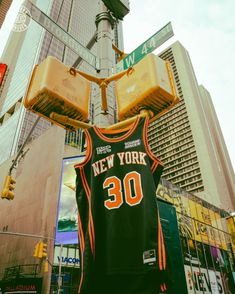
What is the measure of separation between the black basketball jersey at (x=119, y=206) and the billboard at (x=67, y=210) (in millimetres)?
16237

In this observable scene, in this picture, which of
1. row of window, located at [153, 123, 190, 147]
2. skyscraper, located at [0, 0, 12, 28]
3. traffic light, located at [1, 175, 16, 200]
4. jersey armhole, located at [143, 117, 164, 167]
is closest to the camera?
jersey armhole, located at [143, 117, 164, 167]

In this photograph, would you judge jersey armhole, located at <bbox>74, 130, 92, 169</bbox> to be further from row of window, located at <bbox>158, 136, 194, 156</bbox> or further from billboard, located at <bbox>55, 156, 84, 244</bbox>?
row of window, located at <bbox>158, 136, 194, 156</bbox>

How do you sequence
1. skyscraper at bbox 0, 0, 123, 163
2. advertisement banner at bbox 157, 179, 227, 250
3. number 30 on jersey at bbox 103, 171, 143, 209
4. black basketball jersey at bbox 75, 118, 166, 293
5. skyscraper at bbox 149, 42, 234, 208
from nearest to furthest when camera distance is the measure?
black basketball jersey at bbox 75, 118, 166, 293, number 30 on jersey at bbox 103, 171, 143, 209, advertisement banner at bbox 157, 179, 227, 250, skyscraper at bbox 0, 0, 123, 163, skyscraper at bbox 149, 42, 234, 208

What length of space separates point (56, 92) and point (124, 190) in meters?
1.11

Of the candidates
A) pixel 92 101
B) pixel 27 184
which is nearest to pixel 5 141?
pixel 27 184

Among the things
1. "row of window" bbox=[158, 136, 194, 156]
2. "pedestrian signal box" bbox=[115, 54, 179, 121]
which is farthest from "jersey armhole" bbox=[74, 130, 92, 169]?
"row of window" bbox=[158, 136, 194, 156]

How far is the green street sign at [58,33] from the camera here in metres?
3.30

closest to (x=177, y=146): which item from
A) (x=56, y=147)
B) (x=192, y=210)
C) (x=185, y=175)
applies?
(x=185, y=175)

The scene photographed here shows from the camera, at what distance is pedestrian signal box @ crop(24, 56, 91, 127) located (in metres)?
2.33

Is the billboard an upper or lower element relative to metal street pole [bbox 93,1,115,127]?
upper

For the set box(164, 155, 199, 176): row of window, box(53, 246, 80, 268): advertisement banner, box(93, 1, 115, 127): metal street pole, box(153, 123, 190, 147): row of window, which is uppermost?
box(153, 123, 190, 147): row of window

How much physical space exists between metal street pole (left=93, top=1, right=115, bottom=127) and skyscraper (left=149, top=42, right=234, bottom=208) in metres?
65.5

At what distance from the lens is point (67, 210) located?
2003cm

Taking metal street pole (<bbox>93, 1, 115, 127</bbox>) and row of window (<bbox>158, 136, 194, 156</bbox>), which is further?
row of window (<bbox>158, 136, 194, 156</bbox>)
